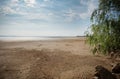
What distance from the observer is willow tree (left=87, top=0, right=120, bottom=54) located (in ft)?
35.2

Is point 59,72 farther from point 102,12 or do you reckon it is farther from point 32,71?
point 102,12

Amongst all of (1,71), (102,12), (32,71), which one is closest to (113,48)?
(102,12)

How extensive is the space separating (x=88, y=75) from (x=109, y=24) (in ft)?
14.1

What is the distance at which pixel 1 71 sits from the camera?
13.3 m

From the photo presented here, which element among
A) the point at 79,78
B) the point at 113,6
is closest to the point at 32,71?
the point at 79,78

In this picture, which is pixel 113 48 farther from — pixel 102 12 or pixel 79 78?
pixel 79 78

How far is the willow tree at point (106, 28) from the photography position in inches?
422

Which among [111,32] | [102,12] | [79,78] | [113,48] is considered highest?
[102,12]

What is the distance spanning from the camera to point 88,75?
12.9m

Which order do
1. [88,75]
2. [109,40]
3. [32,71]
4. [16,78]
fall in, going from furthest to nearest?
[32,71] < [88,75] < [16,78] < [109,40]

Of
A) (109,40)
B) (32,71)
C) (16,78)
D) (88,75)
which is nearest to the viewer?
(109,40)

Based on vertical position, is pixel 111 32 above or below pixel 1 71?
above

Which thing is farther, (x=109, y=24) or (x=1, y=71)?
(x=1, y=71)

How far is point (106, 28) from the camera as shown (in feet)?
36.3
